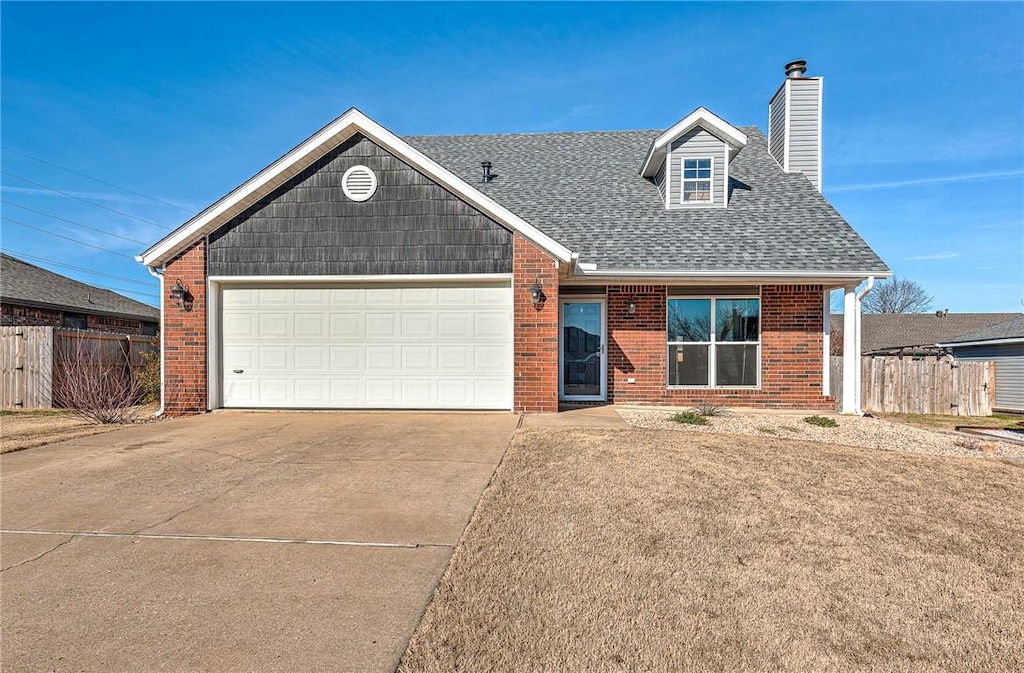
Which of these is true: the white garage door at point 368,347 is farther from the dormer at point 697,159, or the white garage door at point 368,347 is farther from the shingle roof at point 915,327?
the shingle roof at point 915,327

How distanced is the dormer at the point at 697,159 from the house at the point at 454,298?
101 cm

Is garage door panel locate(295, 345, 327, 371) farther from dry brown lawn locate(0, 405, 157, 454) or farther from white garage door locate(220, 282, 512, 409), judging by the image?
dry brown lawn locate(0, 405, 157, 454)

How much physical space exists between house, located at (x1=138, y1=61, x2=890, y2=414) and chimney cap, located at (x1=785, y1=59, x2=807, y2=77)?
4.50 metres

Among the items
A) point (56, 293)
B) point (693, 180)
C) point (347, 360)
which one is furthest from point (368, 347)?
point (56, 293)

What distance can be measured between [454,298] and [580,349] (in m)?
2.95

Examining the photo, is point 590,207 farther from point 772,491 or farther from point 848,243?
point 772,491

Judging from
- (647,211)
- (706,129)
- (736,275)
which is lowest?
(736,275)

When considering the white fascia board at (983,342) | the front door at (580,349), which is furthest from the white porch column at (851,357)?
the white fascia board at (983,342)

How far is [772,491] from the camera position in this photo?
5020 millimetres

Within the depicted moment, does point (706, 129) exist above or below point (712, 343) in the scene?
above

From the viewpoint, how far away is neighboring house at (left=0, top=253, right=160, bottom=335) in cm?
1583

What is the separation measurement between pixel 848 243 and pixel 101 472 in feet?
41.8

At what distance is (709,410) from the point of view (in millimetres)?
9578

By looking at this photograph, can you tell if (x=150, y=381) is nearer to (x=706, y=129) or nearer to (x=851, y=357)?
(x=706, y=129)
